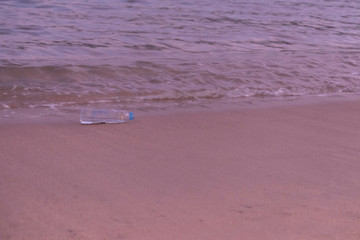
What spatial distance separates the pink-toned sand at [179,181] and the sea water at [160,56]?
88 cm

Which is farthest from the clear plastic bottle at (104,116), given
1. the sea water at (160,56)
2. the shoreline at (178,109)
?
the sea water at (160,56)

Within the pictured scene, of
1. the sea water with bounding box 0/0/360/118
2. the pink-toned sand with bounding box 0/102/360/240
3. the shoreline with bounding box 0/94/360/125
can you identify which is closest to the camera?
the pink-toned sand with bounding box 0/102/360/240

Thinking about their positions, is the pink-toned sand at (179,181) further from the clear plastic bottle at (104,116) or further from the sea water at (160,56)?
the sea water at (160,56)

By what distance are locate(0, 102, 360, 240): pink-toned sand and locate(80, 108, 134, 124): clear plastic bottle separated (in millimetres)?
105

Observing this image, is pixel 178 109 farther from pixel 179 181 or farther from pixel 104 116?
pixel 179 181

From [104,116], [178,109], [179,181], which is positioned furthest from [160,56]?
[179,181]

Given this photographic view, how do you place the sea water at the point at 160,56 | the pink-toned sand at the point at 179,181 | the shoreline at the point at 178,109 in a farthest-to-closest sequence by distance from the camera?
the sea water at the point at 160,56, the shoreline at the point at 178,109, the pink-toned sand at the point at 179,181

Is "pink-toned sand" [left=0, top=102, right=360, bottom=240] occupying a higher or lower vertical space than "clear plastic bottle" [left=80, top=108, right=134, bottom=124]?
higher

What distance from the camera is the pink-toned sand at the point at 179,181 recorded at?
223 centimetres

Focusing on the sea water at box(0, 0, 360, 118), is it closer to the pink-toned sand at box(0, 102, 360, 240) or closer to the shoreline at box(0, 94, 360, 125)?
the shoreline at box(0, 94, 360, 125)

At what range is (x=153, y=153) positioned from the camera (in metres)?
3.19

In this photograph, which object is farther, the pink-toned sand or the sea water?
the sea water


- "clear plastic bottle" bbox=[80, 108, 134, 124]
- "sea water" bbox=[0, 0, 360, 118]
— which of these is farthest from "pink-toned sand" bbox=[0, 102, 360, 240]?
"sea water" bbox=[0, 0, 360, 118]

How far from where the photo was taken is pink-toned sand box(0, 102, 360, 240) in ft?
7.32
